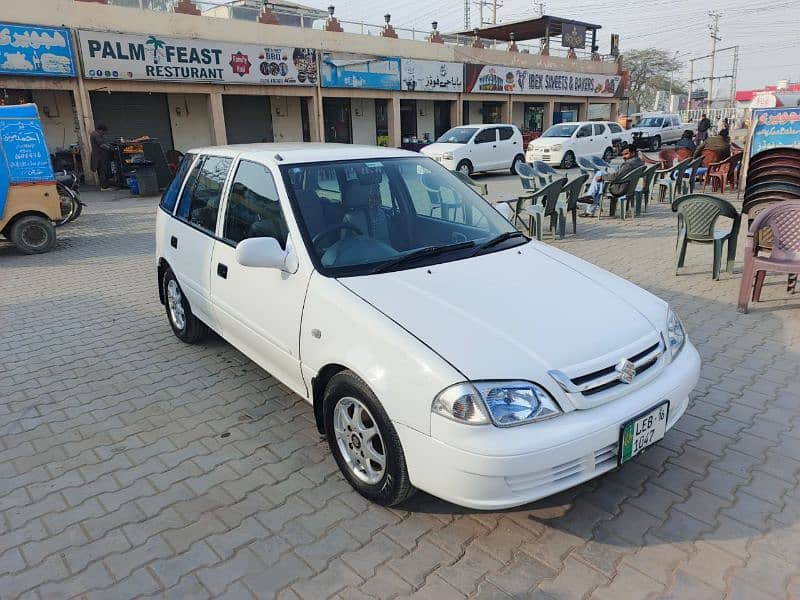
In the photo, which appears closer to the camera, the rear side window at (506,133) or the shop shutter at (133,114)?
the shop shutter at (133,114)

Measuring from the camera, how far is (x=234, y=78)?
62.7 feet

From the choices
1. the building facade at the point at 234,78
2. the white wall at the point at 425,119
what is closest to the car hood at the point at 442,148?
the building facade at the point at 234,78

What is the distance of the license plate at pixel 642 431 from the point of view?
2598 mm

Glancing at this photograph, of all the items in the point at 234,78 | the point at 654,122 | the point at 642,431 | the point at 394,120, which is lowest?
the point at 642,431

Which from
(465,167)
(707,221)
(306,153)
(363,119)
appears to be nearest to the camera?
(306,153)

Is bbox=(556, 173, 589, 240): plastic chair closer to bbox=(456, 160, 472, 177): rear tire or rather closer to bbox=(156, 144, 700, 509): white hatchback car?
bbox=(156, 144, 700, 509): white hatchback car

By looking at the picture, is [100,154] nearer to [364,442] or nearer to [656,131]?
[364,442]

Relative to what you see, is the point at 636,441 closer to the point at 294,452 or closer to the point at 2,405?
the point at 294,452

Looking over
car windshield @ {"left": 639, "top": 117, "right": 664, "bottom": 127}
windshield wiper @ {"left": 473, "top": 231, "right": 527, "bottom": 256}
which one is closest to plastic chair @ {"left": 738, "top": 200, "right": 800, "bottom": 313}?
windshield wiper @ {"left": 473, "top": 231, "right": 527, "bottom": 256}

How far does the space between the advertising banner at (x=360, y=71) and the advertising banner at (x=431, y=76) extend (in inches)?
21.8

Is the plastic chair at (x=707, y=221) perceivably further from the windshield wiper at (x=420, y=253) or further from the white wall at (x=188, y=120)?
the white wall at (x=188, y=120)

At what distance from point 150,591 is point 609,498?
86.5 inches

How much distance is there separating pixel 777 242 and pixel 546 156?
1660cm

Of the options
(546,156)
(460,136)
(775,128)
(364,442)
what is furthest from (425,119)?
(364,442)
